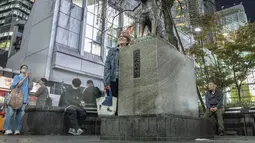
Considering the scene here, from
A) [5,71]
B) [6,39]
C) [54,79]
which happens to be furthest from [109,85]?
Result: [6,39]

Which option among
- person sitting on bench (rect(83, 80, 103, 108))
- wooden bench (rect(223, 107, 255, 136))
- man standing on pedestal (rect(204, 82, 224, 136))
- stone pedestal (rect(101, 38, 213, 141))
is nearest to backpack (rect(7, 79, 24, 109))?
person sitting on bench (rect(83, 80, 103, 108))

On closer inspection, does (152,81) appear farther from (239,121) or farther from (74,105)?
(239,121)

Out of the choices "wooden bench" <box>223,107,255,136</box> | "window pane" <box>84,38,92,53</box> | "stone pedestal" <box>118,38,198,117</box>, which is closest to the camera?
"stone pedestal" <box>118,38,198,117</box>

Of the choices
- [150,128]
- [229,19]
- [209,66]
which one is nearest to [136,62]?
[150,128]

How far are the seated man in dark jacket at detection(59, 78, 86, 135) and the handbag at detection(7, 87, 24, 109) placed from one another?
1162 mm

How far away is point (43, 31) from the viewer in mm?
17672

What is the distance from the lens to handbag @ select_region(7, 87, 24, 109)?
5.29 meters

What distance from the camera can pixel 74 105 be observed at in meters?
5.84

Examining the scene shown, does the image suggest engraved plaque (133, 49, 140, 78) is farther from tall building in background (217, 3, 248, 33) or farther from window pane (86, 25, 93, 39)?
window pane (86, 25, 93, 39)

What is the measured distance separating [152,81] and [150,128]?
79 cm

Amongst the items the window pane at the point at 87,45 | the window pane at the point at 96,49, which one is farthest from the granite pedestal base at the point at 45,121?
the window pane at the point at 96,49

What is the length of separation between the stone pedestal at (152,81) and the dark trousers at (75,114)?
2.23m

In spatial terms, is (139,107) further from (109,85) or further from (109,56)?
(109,56)

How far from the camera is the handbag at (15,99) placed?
5285 millimetres
